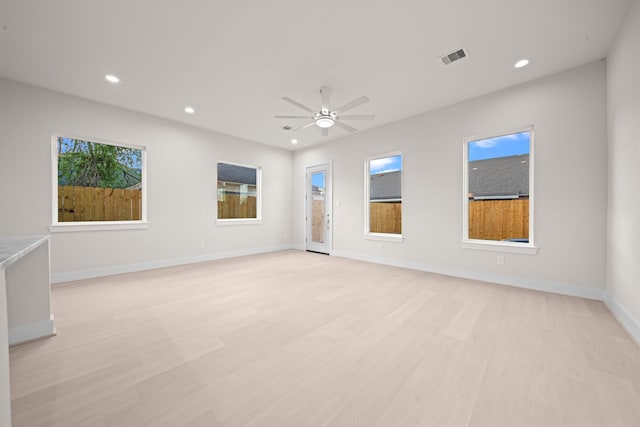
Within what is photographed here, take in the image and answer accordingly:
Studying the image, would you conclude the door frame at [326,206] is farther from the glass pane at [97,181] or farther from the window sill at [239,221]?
the glass pane at [97,181]

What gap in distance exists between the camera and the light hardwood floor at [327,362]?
131cm

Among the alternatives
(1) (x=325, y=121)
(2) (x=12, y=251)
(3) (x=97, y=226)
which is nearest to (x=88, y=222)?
(3) (x=97, y=226)

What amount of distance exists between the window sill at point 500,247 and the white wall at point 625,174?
72 centimetres

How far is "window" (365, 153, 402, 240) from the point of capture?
16.6ft

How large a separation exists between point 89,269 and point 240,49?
4152 mm

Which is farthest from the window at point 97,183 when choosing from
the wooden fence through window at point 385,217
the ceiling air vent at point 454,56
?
the ceiling air vent at point 454,56

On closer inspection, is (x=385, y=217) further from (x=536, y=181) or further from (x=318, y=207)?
(x=536, y=181)

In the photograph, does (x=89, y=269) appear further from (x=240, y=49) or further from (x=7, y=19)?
(x=240, y=49)

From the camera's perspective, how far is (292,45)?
2.65 meters

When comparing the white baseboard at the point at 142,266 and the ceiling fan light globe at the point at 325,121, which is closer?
the ceiling fan light globe at the point at 325,121

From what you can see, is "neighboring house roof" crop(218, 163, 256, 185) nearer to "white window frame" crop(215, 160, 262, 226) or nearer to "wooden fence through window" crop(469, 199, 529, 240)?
"white window frame" crop(215, 160, 262, 226)

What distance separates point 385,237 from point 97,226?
518cm

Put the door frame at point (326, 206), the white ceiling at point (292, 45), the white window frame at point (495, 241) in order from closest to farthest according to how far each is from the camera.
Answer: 1. the white ceiling at point (292, 45)
2. the white window frame at point (495, 241)
3. the door frame at point (326, 206)

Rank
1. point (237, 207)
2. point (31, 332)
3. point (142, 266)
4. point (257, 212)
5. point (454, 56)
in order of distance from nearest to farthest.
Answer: point (31, 332)
point (454, 56)
point (142, 266)
point (237, 207)
point (257, 212)
